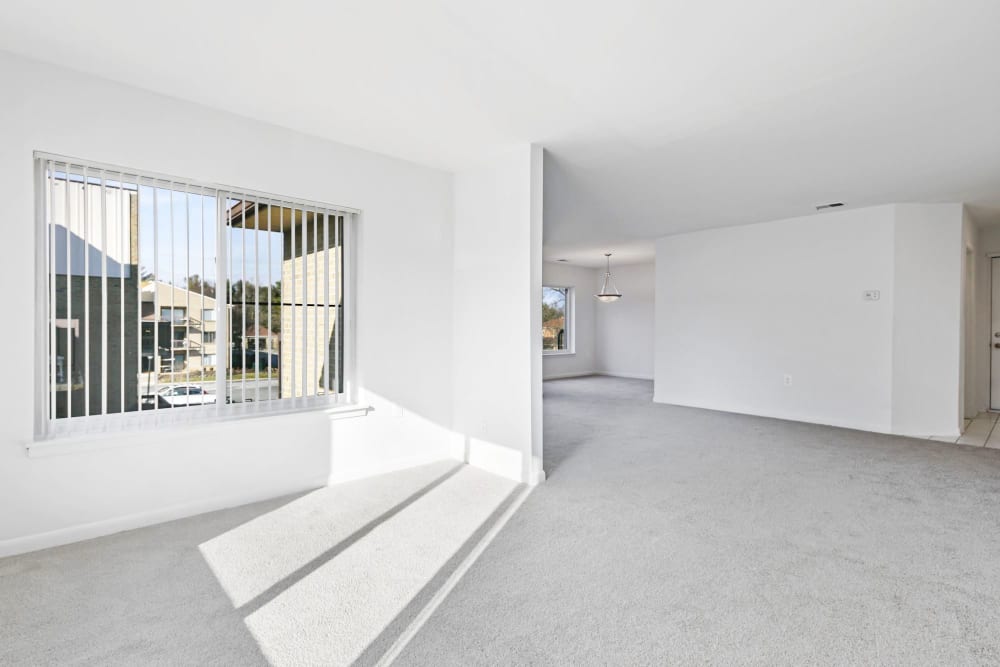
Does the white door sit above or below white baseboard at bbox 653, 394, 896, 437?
above

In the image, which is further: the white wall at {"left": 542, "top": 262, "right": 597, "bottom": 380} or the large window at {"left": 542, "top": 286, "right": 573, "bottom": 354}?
the large window at {"left": 542, "top": 286, "right": 573, "bottom": 354}

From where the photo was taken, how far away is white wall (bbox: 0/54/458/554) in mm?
2508

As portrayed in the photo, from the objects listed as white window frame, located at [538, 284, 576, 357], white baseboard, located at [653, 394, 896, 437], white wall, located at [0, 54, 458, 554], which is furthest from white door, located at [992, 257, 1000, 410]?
white wall, located at [0, 54, 458, 554]

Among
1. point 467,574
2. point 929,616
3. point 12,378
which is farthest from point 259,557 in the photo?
point 929,616

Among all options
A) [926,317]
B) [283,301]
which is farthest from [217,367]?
[926,317]

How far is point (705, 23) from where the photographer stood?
7.20 ft

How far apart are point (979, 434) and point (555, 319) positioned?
6.87 m

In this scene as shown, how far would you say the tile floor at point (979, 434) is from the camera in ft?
16.0

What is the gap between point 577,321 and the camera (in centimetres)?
1087

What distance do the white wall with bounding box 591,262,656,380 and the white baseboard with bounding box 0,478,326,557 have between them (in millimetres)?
8196

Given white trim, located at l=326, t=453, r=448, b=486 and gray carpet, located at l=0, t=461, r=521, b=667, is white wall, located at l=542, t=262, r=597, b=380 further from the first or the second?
gray carpet, located at l=0, t=461, r=521, b=667

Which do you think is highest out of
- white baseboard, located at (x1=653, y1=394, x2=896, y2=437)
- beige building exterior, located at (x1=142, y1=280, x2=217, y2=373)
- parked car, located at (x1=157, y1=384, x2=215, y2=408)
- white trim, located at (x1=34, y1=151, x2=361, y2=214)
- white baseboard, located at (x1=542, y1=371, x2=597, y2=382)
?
white trim, located at (x1=34, y1=151, x2=361, y2=214)

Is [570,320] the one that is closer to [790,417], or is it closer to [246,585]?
[790,417]

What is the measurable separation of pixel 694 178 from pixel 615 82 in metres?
2.07
